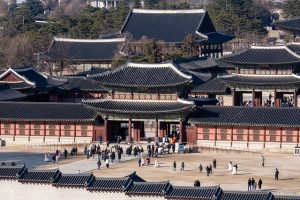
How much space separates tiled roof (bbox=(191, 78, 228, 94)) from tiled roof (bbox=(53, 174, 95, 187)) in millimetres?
37582

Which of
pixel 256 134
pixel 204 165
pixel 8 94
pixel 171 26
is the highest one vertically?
pixel 171 26

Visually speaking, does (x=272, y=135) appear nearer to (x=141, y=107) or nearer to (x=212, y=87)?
(x=141, y=107)

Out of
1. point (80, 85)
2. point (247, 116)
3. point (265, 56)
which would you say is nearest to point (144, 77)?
point (247, 116)

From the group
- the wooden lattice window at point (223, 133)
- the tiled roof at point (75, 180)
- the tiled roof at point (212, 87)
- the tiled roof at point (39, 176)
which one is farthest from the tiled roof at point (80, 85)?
the tiled roof at point (75, 180)

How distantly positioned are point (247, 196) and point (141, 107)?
28.5 m

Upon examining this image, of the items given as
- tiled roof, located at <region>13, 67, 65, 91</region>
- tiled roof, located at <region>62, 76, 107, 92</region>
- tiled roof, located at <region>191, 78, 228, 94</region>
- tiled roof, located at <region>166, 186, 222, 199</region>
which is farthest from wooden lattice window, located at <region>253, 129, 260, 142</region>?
tiled roof, located at <region>166, 186, 222, 199</region>

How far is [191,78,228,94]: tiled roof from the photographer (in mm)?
81312

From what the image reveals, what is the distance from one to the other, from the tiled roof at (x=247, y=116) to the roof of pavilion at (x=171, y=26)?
40694 mm

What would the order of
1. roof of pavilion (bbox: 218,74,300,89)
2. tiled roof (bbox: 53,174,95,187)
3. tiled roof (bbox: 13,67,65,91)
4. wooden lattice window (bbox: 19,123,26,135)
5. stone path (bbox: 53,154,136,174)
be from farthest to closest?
tiled roof (bbox: 13,67,65,91) < roof of pavilion (bbox: 218,74,300,89) < wooden lattice window (bbox: 19,123,26,135) < stone path (bbox: 53,154,136,174) < tiled roof (bbox: 53,174,95,187)

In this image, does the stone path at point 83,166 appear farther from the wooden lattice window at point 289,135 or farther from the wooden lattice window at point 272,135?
the wooden lattice window at point 289,135

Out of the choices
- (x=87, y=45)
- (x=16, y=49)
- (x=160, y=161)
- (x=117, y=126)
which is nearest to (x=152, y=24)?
(x=87, y=45)

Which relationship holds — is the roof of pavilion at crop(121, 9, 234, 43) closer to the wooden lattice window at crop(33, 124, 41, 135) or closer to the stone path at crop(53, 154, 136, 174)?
the wooden lattice window at crop(33, 124, 41, 135)

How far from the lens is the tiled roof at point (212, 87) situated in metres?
81.3

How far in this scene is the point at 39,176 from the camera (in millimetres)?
44938
